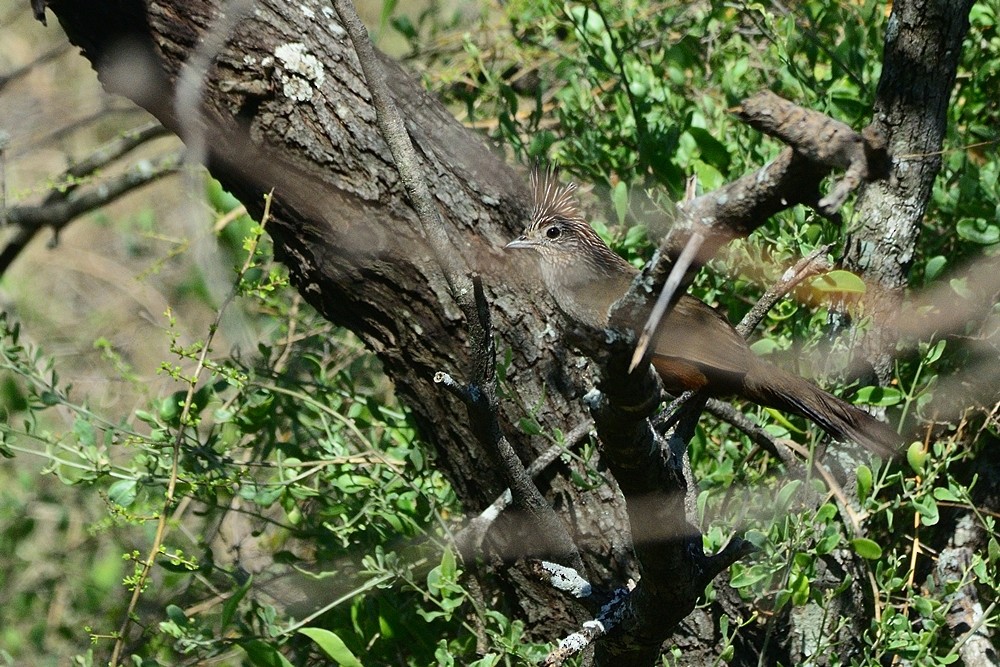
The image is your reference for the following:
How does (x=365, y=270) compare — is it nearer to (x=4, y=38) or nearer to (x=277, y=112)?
(x=277, y=112)

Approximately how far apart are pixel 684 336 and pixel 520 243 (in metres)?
0.61

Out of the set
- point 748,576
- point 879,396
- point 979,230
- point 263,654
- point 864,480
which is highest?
point 979,230

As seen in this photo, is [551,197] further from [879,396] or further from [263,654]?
[263,654]

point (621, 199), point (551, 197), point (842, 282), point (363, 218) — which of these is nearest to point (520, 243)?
point (621, 199)

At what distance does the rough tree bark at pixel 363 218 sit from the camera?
274 centimetres

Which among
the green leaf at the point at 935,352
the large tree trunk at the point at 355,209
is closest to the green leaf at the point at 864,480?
the green leaf at the point at 935,352

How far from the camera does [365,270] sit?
2.74 metres

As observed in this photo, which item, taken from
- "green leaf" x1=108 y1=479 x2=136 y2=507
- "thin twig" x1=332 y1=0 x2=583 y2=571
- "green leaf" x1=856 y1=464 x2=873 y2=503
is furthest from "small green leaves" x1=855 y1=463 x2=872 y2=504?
"green leaf" x1=108 y1=479 x2=136 y2=507

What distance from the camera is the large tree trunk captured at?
274 centimetres

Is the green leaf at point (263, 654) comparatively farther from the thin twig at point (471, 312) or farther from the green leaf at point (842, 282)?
the green leaf at point (842, 282)

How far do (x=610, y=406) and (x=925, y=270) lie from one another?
1.86m

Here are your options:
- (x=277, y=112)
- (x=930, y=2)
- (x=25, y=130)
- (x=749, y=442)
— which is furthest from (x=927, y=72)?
(x=25, y=130)

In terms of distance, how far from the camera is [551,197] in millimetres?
3730

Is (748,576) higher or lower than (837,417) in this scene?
lower
